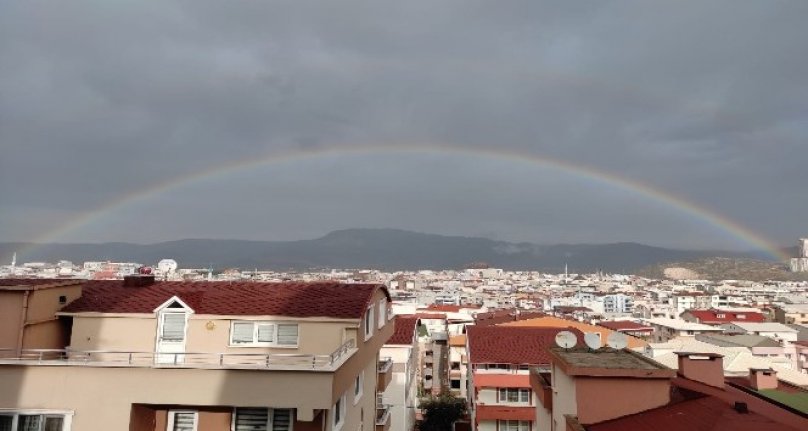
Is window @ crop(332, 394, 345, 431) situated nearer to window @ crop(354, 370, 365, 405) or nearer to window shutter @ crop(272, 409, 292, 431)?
window shutter @ crop(272, 409, 292, 431)

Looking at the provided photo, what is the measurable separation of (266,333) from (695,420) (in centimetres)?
1147

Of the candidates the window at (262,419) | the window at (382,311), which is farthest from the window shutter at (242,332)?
the window at (382,311)

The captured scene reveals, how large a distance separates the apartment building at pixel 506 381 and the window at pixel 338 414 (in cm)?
2234

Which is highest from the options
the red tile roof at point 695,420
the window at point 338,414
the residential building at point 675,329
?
the red tile roof at point 695,420

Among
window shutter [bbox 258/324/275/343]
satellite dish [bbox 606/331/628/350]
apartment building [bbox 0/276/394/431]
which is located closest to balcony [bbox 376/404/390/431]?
apartment building [bbox 0/276/394/431]

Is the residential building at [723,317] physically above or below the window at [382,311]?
below

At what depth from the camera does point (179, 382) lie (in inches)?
524

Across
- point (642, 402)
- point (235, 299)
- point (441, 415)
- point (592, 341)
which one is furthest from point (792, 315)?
point (235, 299)

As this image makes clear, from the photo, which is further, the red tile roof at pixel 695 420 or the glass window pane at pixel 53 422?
the glass window pane at pixel 53 422

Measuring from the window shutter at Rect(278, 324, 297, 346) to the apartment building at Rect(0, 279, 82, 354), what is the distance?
6.42m

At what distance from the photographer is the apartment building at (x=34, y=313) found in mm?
14305

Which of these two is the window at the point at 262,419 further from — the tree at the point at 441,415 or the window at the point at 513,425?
the tree at the point at 441,415

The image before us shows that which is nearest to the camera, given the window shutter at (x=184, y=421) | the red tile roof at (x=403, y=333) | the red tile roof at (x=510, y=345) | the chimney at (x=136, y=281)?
the window shutter at (x=184, y=421)

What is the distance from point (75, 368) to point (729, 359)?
42.7 meters
